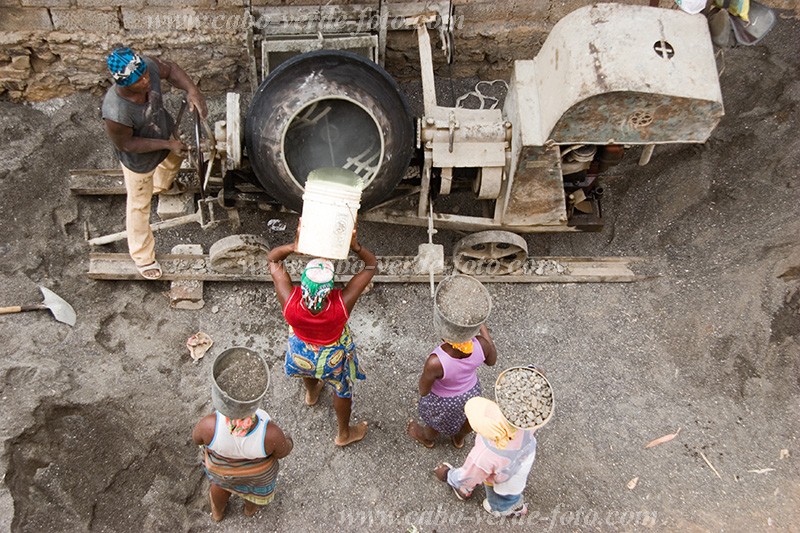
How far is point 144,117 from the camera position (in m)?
4.12

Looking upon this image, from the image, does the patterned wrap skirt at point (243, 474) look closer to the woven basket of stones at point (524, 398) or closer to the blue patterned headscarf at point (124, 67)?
the woven basket of stones at point (524, 398)

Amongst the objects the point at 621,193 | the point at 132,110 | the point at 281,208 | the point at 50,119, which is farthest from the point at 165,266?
the point at 621,193

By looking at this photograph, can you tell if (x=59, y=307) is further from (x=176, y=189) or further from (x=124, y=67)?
(x=124, y=67)

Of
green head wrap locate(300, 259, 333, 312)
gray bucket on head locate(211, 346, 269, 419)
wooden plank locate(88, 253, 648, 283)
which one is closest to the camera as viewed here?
gray bucket on head locate(211, 346, 269, 419)

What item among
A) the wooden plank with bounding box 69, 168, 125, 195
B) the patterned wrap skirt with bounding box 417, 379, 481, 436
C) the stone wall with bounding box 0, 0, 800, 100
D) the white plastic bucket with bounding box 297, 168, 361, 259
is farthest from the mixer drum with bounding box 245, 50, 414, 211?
the wooden plank with bounding box 69, 168, 125, 195

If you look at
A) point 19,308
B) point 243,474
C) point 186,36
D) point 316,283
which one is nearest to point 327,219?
point 316,283

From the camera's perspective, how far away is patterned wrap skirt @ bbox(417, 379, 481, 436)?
3797mm

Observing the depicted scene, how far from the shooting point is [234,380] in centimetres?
306

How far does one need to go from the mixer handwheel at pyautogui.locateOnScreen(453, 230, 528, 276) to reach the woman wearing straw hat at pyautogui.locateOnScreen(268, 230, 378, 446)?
124 cm

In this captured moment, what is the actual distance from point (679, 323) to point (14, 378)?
452 centimetres

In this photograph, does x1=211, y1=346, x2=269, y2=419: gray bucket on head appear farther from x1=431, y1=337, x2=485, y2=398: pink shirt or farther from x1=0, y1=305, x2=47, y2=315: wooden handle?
x1=0, y1=305, x2=47, y2=315: wooden handle

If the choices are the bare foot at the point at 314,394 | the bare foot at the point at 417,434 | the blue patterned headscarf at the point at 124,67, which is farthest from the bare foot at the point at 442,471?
the blue patterned headscarf at the point at 124,67

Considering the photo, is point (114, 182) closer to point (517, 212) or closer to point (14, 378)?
point (14, 378)

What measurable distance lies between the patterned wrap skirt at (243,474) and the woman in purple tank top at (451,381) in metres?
0.93
